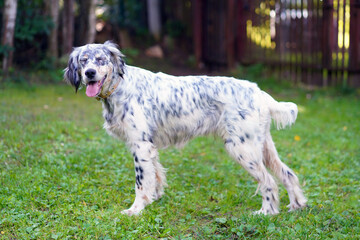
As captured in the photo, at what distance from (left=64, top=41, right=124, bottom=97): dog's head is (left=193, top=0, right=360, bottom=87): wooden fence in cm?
576

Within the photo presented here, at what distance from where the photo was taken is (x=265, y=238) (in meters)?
3.44

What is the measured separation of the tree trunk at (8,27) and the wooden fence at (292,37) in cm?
458

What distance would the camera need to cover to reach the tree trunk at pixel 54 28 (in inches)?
371

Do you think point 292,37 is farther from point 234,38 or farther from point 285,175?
point 285,175

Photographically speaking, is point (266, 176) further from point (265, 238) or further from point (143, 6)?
point (143, 6)

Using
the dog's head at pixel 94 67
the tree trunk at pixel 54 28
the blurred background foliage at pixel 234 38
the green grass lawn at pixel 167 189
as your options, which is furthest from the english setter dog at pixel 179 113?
the tree trunk at pixel 54 28

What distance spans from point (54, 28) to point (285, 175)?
6.67 metres

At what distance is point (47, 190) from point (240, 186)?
73.1 inches

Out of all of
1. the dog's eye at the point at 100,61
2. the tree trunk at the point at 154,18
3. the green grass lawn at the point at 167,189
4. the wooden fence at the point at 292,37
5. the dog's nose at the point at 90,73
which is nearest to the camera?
the green grass lawn at the point at 167,189

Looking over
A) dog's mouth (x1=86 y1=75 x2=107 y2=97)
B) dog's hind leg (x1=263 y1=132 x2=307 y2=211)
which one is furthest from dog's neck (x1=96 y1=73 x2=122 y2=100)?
dog's hind leg (x1=263 y1=132 x2=307 y2=211)

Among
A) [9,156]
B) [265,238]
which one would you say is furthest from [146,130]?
[9,156]

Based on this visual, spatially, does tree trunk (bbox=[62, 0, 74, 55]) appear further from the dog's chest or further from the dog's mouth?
the dog's mouth

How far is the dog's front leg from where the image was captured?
4.01 meters

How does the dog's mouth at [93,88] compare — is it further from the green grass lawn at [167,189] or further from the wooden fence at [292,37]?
the wooden fence at [292,37]
